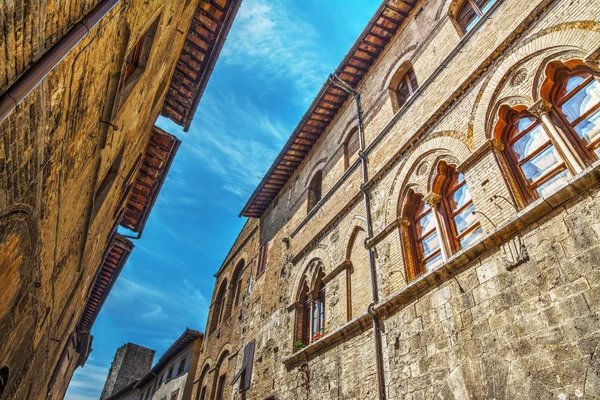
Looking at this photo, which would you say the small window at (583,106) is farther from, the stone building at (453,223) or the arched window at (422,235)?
the arched window at (422,235)

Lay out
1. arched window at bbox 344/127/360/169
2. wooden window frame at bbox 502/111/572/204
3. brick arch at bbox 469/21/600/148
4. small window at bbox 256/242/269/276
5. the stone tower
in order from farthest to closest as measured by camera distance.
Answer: the stone tower < small window at bbox 256/242/269/276 < arched window at bbox 344/127/360/169 < wooden window frame at bbox 502/111/572/204 < brick arch at bbox 469/21/600/148

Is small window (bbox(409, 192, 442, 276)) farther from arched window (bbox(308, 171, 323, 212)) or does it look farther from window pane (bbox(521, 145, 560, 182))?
arched window (bbox(308, 171, 323, 212))

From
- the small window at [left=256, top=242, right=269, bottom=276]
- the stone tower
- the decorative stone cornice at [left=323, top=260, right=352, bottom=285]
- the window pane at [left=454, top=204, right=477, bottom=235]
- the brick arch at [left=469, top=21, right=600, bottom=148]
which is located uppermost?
the stone tower

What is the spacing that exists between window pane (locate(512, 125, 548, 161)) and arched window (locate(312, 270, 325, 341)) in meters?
5.07

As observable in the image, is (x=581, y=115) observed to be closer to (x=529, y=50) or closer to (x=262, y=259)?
(x=529, y=50)

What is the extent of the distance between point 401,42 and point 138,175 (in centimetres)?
799

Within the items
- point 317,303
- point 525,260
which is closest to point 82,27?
point 525,260

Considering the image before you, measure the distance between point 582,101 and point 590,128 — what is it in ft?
1.19

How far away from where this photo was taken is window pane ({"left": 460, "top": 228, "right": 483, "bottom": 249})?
4.80 meters

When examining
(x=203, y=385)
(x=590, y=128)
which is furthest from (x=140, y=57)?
(x=203, y=385)

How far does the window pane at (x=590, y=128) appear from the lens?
384 centimetres

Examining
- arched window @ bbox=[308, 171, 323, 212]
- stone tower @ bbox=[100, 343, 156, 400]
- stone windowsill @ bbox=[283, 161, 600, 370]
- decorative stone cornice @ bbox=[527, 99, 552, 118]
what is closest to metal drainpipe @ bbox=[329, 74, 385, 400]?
stone windowsill @ bbox=[283, 161, 600, 370]

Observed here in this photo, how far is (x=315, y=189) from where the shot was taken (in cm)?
1138

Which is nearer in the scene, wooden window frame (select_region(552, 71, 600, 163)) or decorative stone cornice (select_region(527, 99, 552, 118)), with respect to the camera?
wooden window frame (select_region(552, 71, 600, 163))
